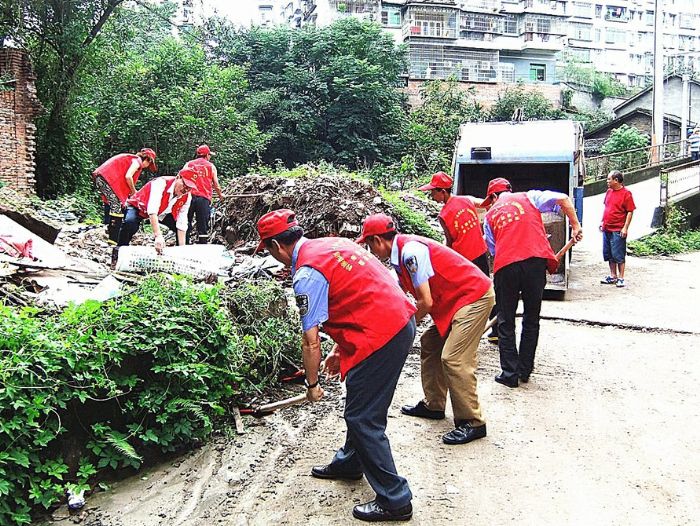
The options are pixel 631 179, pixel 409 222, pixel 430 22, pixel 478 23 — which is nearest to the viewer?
pixel 409 222

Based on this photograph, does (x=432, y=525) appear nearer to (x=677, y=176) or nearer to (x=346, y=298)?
(x=346, y=298)

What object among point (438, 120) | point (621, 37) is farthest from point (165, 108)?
point (621, 37)

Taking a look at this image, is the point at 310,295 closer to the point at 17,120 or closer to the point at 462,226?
the point at 462,226

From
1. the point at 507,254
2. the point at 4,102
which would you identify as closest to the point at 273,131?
the point at 4,102

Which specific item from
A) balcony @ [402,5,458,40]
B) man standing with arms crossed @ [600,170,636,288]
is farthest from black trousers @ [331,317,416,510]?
balcony @ [402,5,458,40]

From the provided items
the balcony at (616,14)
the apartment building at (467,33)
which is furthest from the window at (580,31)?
the apartment building at (467,33)

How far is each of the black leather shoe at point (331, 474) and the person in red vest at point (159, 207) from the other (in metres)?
3.57

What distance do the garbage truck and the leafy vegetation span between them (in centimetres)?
391

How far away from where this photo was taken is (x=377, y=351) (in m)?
3.04

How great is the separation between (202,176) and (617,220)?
5.96m

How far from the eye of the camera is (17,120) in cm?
1280

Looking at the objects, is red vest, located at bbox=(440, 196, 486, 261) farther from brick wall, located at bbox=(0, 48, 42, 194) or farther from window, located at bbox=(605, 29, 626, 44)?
window, located at bbox=(605, 29, 626, 44)

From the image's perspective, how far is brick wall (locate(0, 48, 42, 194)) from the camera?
41.1 feet

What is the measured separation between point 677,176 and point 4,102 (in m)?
15.2
